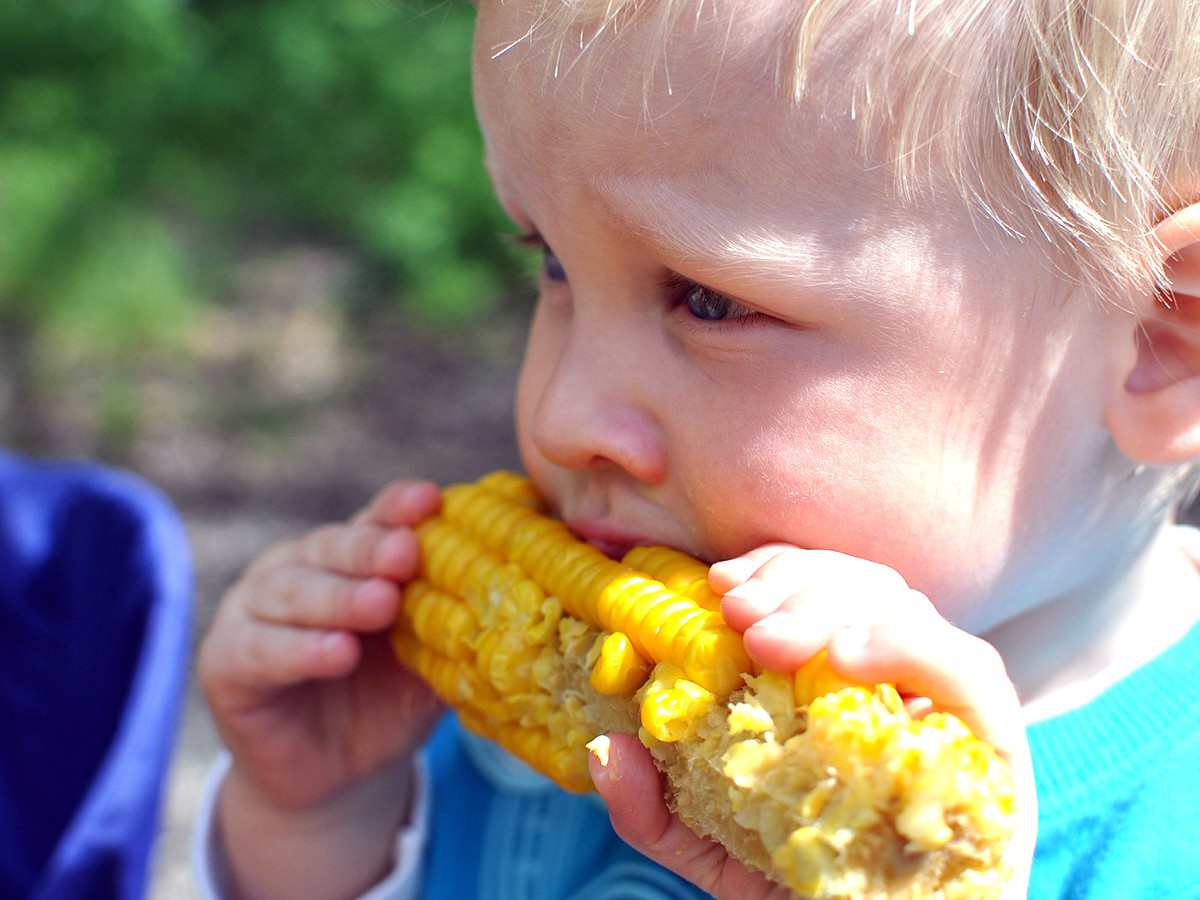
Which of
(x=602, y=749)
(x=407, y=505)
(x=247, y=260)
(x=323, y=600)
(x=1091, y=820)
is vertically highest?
(x=602, y=749)

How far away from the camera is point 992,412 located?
1.17m

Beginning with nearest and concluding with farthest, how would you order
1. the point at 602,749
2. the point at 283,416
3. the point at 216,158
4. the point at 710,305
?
1. the point at 602,749
2. the point at 710,305
3. the point at 283,416
4. the point at 216,158

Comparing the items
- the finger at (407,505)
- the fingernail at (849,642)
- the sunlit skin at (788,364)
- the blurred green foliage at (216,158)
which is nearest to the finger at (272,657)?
the finger at (407,505)

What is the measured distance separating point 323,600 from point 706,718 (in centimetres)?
74

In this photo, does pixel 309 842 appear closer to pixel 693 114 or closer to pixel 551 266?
pixel 551 266

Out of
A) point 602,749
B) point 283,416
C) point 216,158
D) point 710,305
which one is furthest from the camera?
point 216,158

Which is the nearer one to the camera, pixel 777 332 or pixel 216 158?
pixel 777 332

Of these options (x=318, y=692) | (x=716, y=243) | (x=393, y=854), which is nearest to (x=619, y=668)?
(x=716, y=243)

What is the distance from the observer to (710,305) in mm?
1186

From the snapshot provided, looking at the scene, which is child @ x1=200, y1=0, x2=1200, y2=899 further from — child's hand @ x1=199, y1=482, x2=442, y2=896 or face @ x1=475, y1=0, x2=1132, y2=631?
child's hand @ x1=199, y1=482, x2=442, y2=896

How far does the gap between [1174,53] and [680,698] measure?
29.7 inches

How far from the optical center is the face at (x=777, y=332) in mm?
1087

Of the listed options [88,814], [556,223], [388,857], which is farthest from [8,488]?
[556,223]

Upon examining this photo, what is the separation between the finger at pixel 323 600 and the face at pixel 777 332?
414 mm
